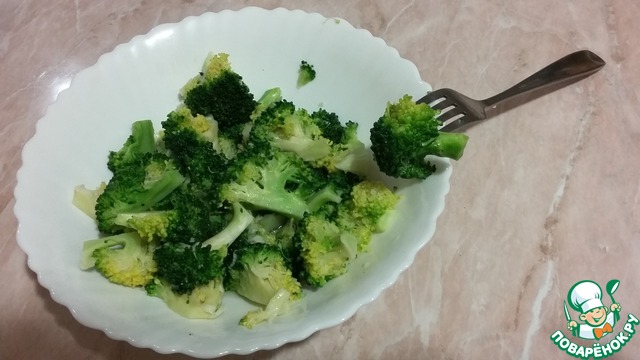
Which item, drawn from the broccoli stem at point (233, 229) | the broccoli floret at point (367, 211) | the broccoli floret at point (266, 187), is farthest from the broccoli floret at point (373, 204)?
the broccoli stem at point (233, 229)

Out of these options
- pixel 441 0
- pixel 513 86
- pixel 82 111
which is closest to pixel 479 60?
pixel 513 86

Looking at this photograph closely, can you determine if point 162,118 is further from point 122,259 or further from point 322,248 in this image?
point 322,248

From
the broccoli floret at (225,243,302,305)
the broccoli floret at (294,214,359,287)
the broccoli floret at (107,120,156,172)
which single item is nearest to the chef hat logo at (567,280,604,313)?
the broccoli floret at (294,214,359,287)

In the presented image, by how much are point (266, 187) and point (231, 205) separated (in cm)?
9

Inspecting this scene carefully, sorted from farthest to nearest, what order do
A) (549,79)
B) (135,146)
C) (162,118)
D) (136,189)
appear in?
(549,79)
(162,118)
(135,146)
(136,189)

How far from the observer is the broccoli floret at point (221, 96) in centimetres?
130

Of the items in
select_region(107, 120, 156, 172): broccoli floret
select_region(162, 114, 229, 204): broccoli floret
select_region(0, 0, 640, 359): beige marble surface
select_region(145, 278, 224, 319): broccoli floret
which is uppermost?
select_region(107, 120, 156, 172): broccoli floret

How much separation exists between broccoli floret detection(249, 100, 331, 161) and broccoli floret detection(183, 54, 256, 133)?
0.31 ft

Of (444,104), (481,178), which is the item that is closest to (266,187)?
(444,104)

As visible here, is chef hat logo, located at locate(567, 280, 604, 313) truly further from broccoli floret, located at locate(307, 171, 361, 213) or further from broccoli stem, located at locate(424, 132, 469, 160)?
broccoli floret, located at locate(307, 171, 361, 213)

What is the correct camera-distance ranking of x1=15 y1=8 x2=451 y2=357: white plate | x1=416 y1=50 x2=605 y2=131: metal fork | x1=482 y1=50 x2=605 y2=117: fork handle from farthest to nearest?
1. x1=482 y1=50 x2=605 y2=117: fork handle
2. x1=416 y1=50 x2=605 y2=131: metal fork
3. x1=15 y1=8 x2=451 y2=357: white plate

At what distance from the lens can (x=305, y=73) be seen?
141 cm

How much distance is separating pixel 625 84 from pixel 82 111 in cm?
157

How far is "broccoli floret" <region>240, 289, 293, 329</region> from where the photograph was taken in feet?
3.42
